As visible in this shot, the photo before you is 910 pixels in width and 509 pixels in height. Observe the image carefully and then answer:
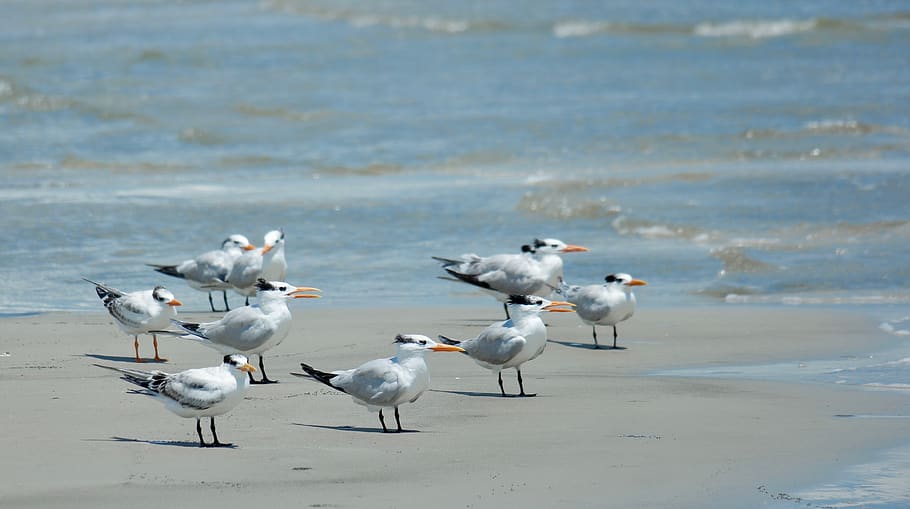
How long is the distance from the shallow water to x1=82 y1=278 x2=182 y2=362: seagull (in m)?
2.18

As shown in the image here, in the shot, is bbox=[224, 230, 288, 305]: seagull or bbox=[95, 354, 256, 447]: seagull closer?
bbox=[95, 354, 256, 447]: seagull

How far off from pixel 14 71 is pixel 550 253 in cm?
1974

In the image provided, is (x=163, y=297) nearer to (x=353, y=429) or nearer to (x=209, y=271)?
(x=209, y=271)

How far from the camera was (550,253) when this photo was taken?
38.5 feet

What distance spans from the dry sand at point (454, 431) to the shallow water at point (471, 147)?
7.18 ft

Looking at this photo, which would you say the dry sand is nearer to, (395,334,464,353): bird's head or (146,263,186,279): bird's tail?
(395,334,464,353): bird's head

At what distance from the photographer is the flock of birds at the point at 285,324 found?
7.18m

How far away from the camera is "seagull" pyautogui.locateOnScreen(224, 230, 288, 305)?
11.4m

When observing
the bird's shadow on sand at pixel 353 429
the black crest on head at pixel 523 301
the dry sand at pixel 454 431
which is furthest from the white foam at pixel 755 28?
the bird's shadow on sand at pixel 353 429

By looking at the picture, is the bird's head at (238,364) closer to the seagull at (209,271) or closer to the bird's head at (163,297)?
the bird's head at (163,297)

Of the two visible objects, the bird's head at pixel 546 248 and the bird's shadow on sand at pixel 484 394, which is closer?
the bird's shadow on sand at pixel 484 394

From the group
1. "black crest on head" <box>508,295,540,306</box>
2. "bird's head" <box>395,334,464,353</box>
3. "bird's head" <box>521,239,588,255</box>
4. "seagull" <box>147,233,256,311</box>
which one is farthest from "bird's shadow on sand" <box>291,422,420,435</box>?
"bird's head" <box>521,239,588,255</box>

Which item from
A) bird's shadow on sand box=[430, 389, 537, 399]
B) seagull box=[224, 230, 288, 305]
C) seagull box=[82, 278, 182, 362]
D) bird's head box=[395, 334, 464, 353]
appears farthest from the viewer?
seagull box=[224, 230, 288, 305]

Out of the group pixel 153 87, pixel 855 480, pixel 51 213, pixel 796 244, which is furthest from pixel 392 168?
pixel 855 480
